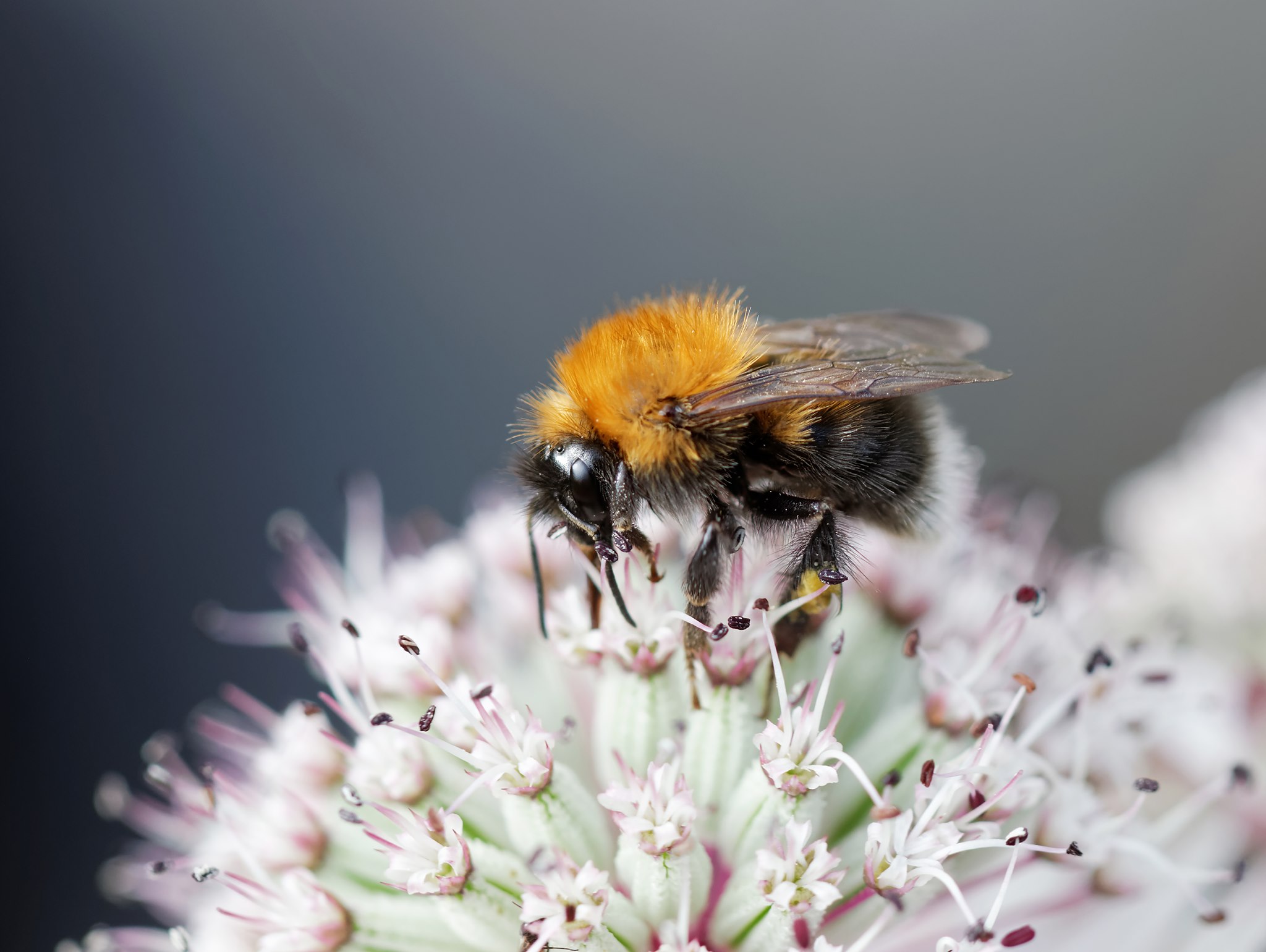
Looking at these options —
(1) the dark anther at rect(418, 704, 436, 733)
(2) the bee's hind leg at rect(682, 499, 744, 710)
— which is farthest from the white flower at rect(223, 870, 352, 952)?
(2) the bee's hind leg at rect(682, 499, 744, 710)

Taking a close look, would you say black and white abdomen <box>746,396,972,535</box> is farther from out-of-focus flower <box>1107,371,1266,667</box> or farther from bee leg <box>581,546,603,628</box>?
out-of-focus flower <box>1107,371,1266,667</box>

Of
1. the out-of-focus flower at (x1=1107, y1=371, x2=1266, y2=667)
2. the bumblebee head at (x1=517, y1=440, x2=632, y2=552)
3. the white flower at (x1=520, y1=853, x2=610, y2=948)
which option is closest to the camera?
the white flower at (x1=520, y1=853, x2=610, y2=948)

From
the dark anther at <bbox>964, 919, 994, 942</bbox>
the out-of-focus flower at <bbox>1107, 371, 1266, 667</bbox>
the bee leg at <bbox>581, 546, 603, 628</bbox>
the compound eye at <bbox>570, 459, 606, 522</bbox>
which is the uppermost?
the out-of-focus flower at <bbox>1107, 371, 1266, 667</bbox>

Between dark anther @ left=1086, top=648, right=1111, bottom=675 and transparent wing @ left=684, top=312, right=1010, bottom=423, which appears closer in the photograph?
transparent wing @ left=684, top=312, right=1010, bottom=423

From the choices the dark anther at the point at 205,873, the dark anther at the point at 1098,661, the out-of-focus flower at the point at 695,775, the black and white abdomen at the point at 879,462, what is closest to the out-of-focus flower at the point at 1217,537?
the out-of-focus flower at the point at 695,775

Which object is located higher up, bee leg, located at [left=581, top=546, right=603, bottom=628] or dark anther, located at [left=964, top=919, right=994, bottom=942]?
bee leg, located at [left=581, top=546, right=603, bottom=628]

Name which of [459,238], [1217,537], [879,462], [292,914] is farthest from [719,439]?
[459,238]

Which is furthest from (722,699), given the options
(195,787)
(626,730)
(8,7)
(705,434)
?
(8,7)

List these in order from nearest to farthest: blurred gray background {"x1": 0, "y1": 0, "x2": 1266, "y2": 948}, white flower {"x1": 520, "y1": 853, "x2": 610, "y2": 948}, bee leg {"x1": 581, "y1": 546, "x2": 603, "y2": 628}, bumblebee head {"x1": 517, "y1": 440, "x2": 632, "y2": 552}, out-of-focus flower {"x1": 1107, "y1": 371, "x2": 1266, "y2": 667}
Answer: white flower {"x1": 520, "y1": 853, "x2": 610, "y2": 948}
bumblebee head {"x1": 517, "y1": 440, "x2": 632, "y2": 552}
bee leg {"x1": 581, "y1": 546, "x2": 603, "y2": 628}
out-of-focus flower {"x1": 1107, "y1": 371, "x2": 1266, "y2": 667}
blurred gray background {"x1": 0, "y1": 0, "x2": 1266, "y2": 948}
